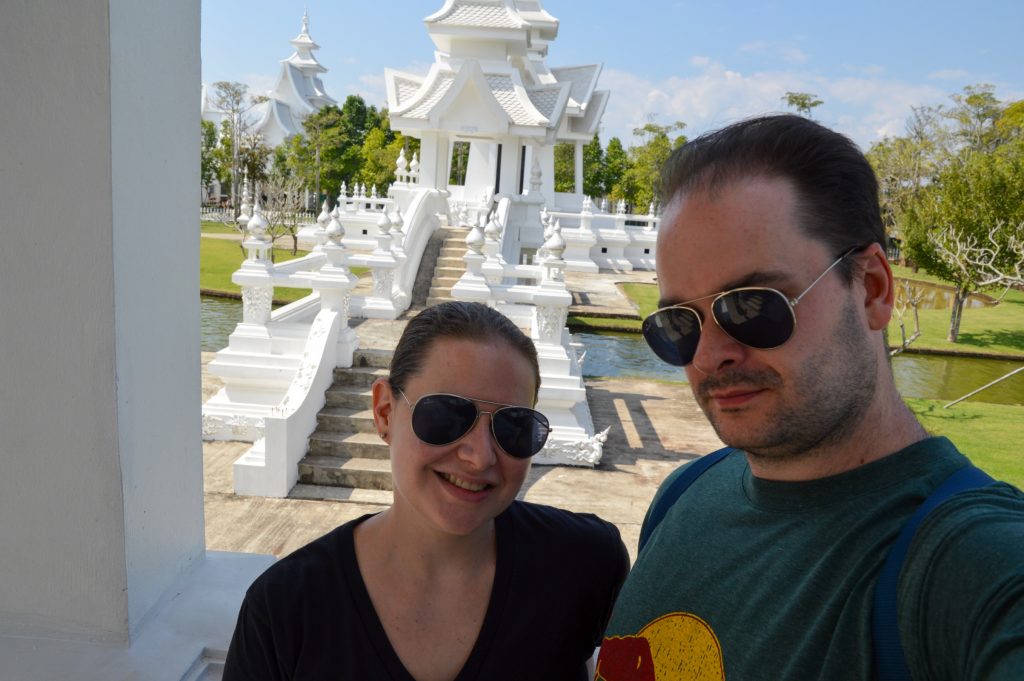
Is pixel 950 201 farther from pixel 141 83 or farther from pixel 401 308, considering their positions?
pixel 141 83

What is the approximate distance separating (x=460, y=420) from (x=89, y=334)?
2.59 ft

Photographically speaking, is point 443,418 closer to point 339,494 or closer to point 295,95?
point 339,494

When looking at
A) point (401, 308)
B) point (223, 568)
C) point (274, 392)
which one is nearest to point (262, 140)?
point (401, 308)

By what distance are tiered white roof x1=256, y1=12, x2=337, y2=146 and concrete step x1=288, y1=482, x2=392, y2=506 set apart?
37121 mm

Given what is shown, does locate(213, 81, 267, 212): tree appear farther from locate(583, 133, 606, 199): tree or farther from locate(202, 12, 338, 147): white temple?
locate(583, 133, 606, 199): tree

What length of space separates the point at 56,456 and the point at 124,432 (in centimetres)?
14

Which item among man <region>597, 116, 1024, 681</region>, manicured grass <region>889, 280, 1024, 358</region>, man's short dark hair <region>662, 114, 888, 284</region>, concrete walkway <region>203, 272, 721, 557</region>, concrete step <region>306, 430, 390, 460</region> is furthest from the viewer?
manicured grass <region>889, 280, 1024, 358</region>

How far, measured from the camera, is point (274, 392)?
323 inches

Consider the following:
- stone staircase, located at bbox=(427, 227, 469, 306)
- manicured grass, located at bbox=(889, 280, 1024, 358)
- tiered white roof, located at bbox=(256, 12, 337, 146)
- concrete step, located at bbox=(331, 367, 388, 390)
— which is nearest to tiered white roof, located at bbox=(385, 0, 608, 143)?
stone staircase, located at bbox=(427, 227, 469, 306)

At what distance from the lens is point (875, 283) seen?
1170 millimetres

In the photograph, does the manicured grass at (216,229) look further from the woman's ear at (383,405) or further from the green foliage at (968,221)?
the woman's ear at (383,405)

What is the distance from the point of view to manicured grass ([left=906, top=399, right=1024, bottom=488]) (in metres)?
8.36

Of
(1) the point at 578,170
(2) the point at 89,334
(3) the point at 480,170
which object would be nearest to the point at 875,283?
(2) the point at 89,334

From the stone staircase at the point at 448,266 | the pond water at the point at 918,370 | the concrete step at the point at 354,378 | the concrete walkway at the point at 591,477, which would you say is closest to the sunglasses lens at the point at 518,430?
the concrete walkway at the point at 591,477
